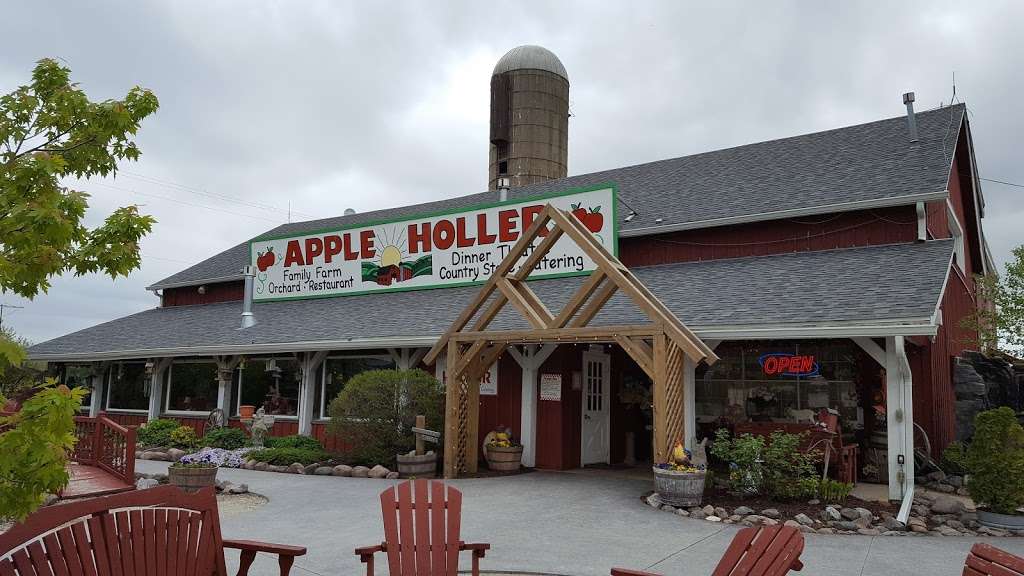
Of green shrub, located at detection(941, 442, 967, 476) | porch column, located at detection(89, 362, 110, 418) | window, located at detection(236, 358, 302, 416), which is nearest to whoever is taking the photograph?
green shrub, located at detection(941, 442, 967, 476)

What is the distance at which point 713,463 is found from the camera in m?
12.8

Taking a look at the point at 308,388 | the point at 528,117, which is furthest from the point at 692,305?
the point at 528,117

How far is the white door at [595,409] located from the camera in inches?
524

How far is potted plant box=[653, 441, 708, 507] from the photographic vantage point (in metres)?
8.98

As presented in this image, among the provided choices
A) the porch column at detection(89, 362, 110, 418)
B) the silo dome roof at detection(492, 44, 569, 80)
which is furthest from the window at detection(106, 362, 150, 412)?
the silo dome roof at detection(492, 44, 569, 80)

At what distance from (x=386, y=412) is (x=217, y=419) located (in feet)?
19.6

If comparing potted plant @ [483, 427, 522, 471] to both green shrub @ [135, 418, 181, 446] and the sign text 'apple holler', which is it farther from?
green shrub @ [135, 418, 181, 446]

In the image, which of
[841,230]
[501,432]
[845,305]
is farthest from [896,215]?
[501,432]

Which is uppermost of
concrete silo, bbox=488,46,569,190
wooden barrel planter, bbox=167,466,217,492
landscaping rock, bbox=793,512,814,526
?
concrete silo, bbox=488,46,569,190

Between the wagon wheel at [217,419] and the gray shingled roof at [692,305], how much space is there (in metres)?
1.46

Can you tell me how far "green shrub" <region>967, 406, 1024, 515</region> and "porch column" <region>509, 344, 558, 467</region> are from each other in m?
6.40

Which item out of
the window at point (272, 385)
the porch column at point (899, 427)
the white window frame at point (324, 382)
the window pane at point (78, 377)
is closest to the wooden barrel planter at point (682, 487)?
the porch column at point (899, 427)

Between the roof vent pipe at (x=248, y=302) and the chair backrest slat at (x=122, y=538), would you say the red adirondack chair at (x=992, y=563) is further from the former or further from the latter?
the roof vent pipe at (x=248, y=302)

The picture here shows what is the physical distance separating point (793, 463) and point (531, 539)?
379 centimetres
